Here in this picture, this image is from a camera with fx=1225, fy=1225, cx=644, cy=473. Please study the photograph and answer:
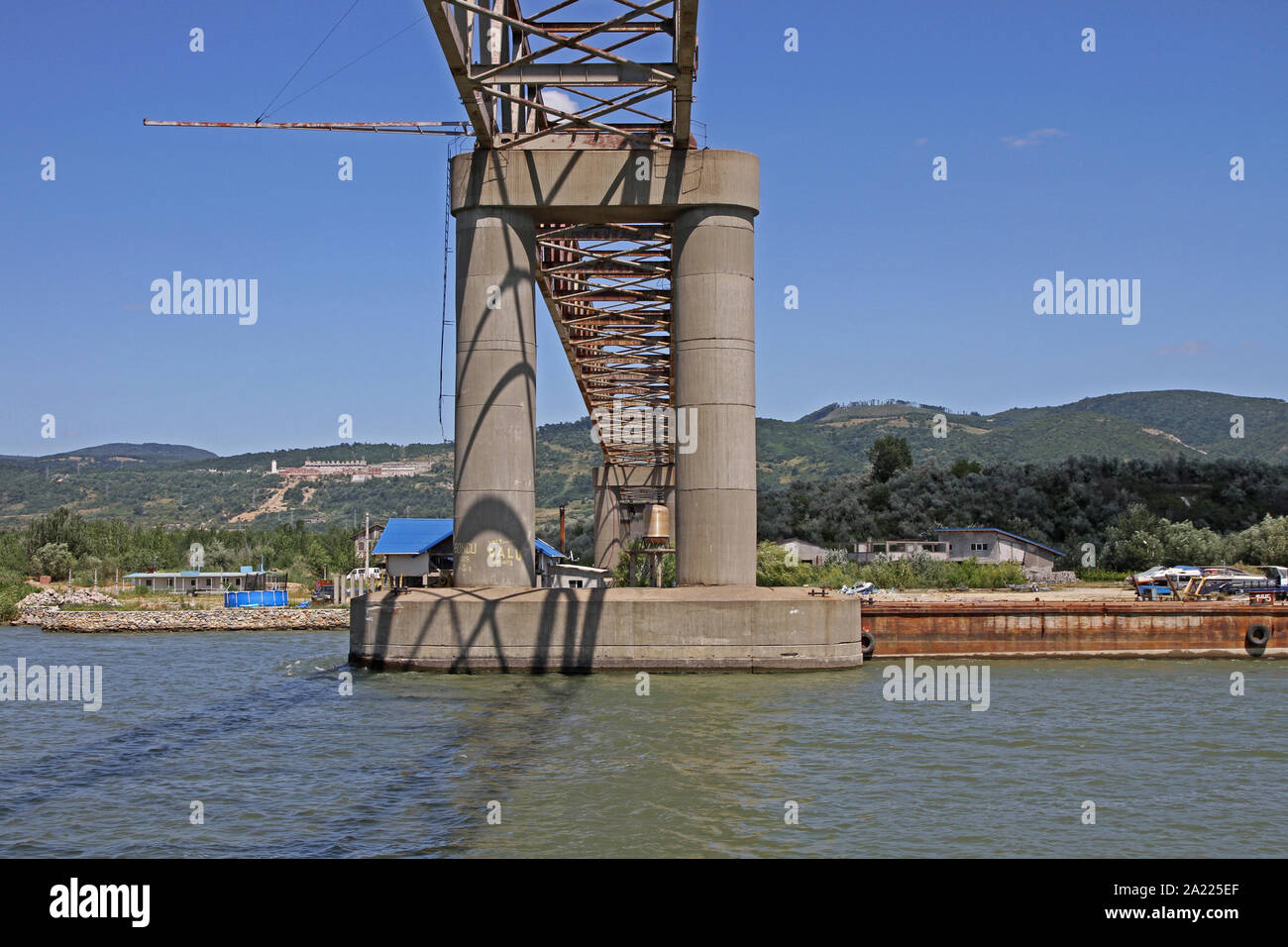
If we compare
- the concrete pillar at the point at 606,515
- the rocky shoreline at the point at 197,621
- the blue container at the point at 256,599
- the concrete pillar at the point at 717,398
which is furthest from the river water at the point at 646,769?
the concrete pillar at the point at 606,515

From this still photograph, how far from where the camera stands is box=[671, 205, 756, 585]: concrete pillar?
35.6 m

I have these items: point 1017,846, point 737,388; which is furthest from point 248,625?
point 1017,846

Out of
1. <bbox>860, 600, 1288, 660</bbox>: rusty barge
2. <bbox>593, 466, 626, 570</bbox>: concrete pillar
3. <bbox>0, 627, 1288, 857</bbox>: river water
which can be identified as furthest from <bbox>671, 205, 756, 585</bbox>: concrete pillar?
<bbox>593, 466, 626, 570</bbox>: concrete pillar

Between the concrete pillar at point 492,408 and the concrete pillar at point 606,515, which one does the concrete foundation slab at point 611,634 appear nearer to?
the concrete pillar at point 492,408

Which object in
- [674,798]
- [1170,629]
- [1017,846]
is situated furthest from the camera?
[1170,629]

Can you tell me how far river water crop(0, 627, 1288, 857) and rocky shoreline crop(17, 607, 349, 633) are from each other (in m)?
31.1

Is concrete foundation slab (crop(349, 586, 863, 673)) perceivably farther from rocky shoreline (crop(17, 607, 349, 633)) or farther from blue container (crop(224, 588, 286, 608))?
blue container (crop(224, 588, 286, 608))

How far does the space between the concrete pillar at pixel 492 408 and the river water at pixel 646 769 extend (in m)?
4.61

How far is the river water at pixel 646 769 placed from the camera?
49.8 ft

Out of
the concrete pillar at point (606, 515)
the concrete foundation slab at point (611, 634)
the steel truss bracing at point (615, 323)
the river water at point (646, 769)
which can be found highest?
the steel truss bracing at point (615, 323)
